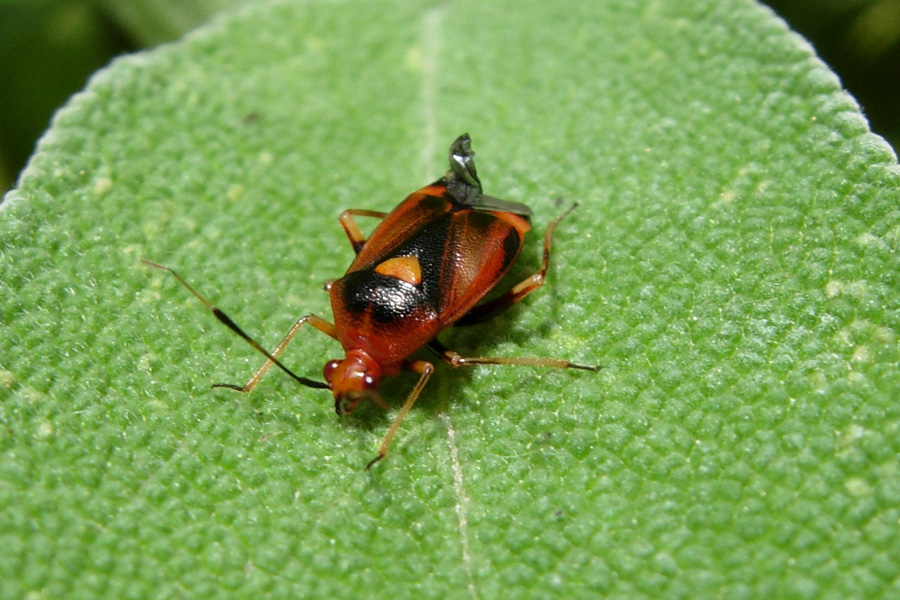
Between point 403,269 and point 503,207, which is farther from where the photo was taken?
point 503,207

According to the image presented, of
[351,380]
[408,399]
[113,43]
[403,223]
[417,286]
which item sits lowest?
[408,399]

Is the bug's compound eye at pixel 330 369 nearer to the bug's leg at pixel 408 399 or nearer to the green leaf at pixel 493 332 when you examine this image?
the green leaf at pixel 493 332

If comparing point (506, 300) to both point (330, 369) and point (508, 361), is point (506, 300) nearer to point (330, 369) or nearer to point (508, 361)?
point (508, 361)

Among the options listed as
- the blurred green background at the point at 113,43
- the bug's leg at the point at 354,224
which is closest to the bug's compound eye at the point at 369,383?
the bug's leg at the point at 354,224

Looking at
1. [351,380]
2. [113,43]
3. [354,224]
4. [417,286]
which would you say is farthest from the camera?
[113,43]

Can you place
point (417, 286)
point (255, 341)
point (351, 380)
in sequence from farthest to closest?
point (255, 341)
point (417, 286)
point (351, 380)

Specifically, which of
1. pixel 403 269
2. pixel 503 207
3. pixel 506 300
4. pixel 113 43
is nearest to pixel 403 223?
pixel 403 269

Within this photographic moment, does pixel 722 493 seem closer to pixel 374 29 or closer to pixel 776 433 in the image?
pixel 776 433

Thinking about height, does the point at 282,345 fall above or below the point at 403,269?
below
